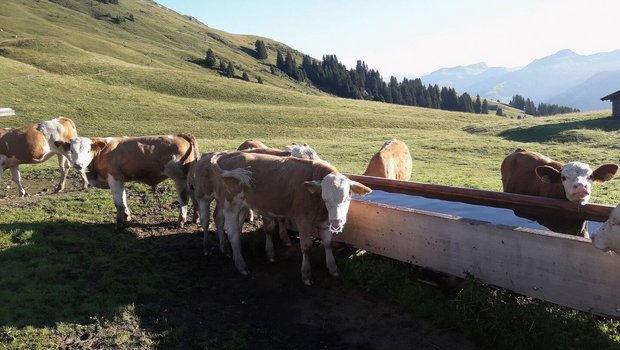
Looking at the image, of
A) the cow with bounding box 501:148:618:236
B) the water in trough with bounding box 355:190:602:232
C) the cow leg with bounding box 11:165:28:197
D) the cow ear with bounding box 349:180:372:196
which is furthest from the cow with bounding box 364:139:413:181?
the cow leg with bounding box 11:165:28:197

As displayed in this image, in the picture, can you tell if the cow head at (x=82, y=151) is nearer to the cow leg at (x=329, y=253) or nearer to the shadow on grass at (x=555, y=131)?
the cow leg at (x=329, y=253)

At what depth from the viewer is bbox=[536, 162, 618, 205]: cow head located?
7867 millimetres

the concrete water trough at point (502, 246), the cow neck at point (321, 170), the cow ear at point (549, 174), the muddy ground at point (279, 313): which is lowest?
the muddy ground at point (279, 313)

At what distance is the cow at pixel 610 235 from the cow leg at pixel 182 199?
9425 millimetres

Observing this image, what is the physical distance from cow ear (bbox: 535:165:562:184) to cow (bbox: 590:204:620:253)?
2.80m

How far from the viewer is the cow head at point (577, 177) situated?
310 inches

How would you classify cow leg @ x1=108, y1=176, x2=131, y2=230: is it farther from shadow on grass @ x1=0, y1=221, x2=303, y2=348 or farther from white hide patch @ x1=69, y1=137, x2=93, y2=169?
white hide patch @ x1=69, y1=137, x2=93, y2=169

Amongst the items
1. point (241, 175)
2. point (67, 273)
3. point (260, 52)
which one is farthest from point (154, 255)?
point (260, 52)

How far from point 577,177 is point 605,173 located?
0.67m

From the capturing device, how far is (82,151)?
1311 cm

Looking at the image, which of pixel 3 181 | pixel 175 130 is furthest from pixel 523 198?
pixel 175 130

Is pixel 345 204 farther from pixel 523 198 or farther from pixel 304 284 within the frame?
pixel 523 198

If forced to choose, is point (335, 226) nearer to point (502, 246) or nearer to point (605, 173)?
point (502, 246)

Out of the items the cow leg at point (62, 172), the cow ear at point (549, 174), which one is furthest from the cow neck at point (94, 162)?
the cow ear at point (549, 174)
